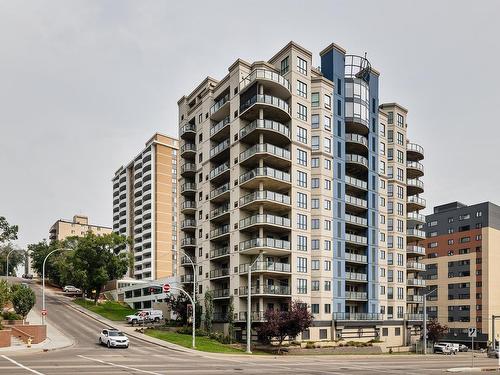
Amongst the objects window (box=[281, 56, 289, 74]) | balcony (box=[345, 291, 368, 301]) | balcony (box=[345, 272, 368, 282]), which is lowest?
balcony (box=[345, 291, 368, 301])

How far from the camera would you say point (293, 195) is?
58.6 metres

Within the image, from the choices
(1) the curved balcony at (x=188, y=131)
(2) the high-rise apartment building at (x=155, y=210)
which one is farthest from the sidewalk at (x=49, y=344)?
(2) the high-rise apartment building at (x=155, y=210)

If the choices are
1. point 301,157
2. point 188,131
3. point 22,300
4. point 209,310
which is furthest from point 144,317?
point 301,157

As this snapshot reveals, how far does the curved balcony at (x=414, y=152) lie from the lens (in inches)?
3182

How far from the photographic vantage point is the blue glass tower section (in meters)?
62.7

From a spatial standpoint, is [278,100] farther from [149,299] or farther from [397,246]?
[149,299]

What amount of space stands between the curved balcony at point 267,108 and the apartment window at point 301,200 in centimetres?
966

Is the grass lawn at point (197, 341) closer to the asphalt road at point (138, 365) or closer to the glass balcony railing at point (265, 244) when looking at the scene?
the asphalt road at point (138, 365)

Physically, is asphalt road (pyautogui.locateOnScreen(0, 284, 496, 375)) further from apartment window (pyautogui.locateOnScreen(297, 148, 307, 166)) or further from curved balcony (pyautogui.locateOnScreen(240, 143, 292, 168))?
apartment window (pyautogui.locateOnScreen(297, 148, 307, 166))

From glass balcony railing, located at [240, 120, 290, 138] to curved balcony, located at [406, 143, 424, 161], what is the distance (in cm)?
3098

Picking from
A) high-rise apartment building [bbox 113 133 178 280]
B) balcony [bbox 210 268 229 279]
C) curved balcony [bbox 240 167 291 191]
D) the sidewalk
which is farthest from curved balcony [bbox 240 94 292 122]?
high-rise apartment building [bbox 113 133 178 280]

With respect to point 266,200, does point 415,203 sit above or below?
above

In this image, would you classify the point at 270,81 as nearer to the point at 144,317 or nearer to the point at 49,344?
the point at 49,344

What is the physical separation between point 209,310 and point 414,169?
42.8 m
